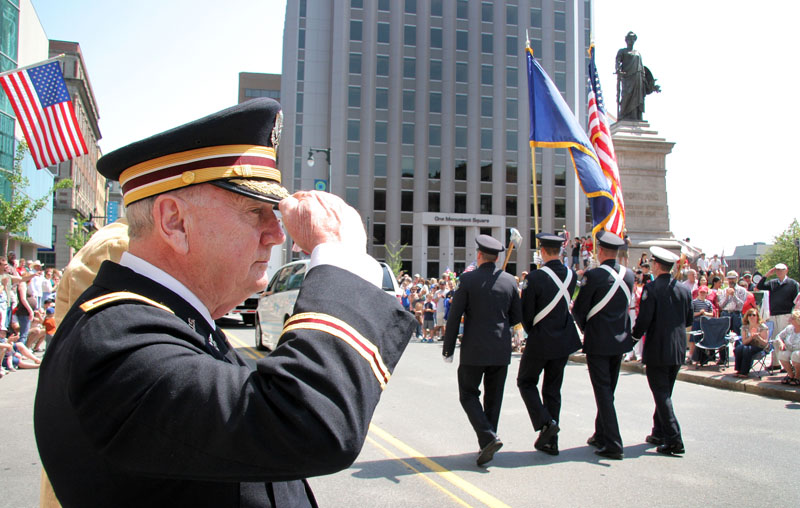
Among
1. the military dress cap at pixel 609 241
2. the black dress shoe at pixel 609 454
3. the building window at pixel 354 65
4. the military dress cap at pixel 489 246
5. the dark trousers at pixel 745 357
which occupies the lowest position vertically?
the black dress shoe at pixel 609 454

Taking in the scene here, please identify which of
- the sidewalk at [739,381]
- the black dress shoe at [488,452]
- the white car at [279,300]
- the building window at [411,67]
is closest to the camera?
the black dress shoe at [488,452]

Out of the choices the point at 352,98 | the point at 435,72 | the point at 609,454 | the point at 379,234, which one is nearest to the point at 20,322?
the point at 609,454

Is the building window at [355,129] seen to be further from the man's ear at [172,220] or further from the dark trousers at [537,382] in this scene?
the man's ear at [172,220]

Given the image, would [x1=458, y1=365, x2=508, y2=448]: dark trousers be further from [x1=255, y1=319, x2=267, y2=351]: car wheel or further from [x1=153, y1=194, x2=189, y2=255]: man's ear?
[x1=255, y1=319, x2=267, y2=351]: car wheel

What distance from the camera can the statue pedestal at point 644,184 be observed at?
61.6 feet

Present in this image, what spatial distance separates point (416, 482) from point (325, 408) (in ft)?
13.8

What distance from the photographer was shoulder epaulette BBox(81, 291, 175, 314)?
44.9 inches

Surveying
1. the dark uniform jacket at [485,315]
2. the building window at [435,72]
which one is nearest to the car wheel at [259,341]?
the dark uniform jacket at [485,315]

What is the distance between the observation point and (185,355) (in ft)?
3.48

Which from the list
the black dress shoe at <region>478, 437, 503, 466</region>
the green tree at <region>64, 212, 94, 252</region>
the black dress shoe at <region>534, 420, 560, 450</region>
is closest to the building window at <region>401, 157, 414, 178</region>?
the green tree at <region>64, 212, 94, 252</region>

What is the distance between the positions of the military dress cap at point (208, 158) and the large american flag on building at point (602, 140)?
9.73m

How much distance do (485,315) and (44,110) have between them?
29.8ft

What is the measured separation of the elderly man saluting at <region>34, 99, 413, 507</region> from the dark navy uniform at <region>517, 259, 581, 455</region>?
16.4 ft

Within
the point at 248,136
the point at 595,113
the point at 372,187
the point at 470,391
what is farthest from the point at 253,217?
the point at 372,187
